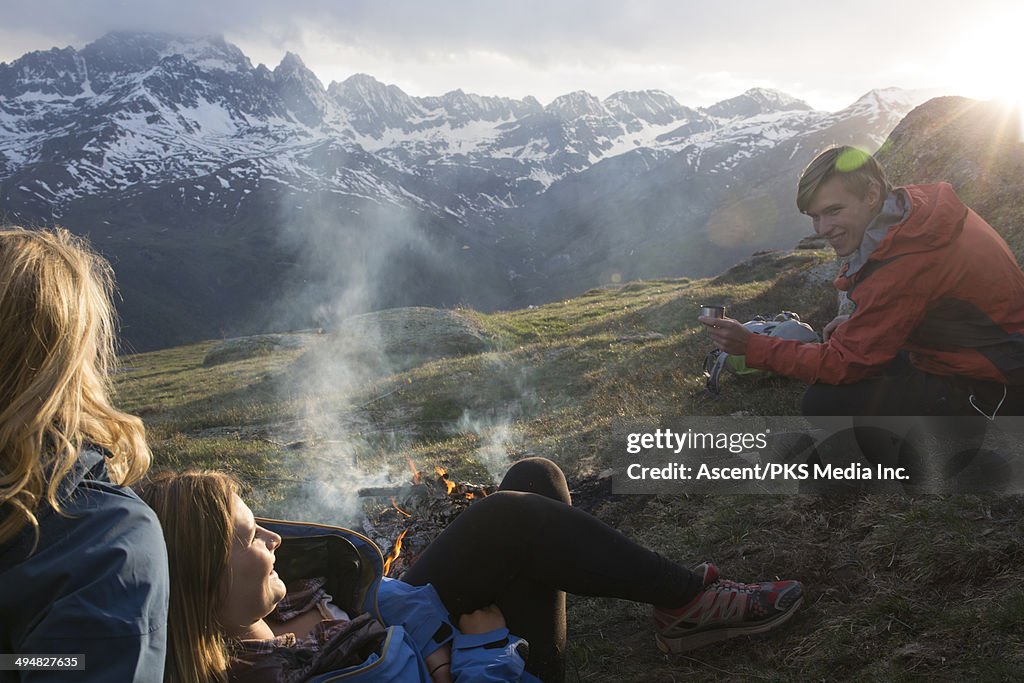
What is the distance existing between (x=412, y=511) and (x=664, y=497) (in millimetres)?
2866

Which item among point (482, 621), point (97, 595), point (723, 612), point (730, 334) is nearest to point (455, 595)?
point (482, 621)

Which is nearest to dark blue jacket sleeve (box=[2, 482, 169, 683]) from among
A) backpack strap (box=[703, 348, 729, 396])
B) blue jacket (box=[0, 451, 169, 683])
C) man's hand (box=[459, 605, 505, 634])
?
blue jacket (box=[0, 451, 169, 683])

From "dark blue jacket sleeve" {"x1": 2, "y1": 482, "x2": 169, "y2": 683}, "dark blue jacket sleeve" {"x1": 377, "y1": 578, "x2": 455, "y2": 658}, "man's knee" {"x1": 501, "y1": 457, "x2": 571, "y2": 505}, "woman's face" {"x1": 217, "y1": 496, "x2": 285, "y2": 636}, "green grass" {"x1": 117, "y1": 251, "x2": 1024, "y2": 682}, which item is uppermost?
"dark blue jacket sleeve" {"x1": 2, "y1": 482, "x2": 169, "y2": 683}

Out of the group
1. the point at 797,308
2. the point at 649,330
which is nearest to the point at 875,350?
the point at 797,308

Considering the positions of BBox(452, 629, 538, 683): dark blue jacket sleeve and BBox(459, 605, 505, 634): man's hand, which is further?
BBox(459, 605, 505, 634): man's hand

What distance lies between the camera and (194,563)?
2.89 m

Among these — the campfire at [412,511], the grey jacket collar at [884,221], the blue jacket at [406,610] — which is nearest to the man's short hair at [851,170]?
the grey jacket collar at [884,221]

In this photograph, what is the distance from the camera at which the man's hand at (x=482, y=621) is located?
12.9ft

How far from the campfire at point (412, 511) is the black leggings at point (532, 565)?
97cm

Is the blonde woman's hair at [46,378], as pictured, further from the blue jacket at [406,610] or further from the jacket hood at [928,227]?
the jacket hood at [928,227]

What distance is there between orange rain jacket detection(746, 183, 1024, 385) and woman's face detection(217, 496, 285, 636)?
14.6ft

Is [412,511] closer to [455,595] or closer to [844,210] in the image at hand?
[455,595]

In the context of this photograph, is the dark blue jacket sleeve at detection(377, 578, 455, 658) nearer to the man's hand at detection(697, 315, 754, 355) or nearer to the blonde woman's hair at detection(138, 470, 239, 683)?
the blonde woman's hair at detection(138, 470, 239, 683)

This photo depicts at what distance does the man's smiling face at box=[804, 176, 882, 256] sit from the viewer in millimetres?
5398
